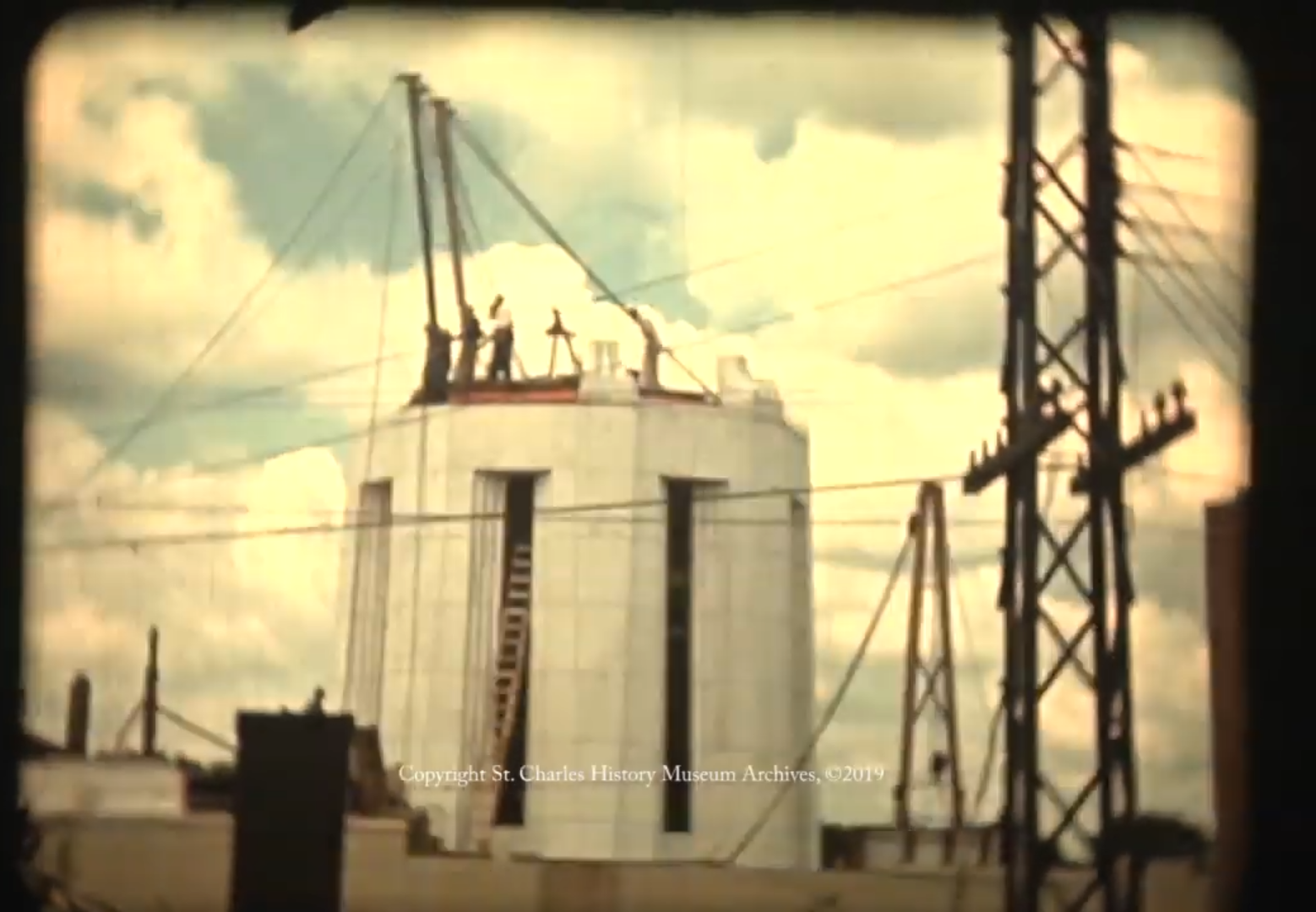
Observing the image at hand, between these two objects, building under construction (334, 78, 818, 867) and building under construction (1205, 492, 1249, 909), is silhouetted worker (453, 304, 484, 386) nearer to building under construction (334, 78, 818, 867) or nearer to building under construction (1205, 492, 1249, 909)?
building under construction (334, 78, 818, 867)

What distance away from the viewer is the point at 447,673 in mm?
4426

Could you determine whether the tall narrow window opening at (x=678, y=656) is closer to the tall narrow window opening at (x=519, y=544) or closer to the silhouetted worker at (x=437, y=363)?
the tall narrow window opening at (x=519, y=544)

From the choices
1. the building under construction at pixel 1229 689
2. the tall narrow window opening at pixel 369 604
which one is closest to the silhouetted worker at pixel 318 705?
the tall narrow window opening at pixel 369 604

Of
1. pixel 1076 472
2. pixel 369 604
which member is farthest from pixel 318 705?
pixel 1076 472

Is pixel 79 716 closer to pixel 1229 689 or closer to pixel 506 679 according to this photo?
pixel 506 679

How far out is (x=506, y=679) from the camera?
4.43 m

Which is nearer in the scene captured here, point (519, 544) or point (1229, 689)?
point (1229, 689)

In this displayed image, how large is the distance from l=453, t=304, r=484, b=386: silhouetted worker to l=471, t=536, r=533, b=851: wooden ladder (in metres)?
0.40

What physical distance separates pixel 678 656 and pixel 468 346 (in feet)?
2.76

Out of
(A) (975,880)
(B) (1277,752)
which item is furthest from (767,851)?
(B) (1277,752)

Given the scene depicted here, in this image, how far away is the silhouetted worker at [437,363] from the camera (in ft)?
14.8

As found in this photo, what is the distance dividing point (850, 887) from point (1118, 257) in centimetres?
151

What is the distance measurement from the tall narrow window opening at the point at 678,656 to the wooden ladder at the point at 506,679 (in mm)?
319

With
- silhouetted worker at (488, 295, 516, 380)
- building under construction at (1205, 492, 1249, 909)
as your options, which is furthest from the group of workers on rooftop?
building under construction at (1205, 492, 1249, 909)
